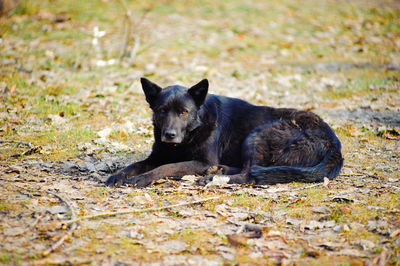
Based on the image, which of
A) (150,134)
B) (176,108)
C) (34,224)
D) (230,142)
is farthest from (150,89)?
(34,224)

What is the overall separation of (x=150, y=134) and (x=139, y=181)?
208 cm

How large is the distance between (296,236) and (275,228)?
206 mm

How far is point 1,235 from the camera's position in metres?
2.93

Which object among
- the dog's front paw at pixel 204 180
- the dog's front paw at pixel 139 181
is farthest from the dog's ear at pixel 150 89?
the dog's front paw at pixel 204 180

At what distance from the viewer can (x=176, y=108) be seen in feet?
15.3

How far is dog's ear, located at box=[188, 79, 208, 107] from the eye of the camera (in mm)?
4676

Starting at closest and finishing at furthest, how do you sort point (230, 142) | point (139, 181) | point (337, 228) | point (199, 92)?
point (337, 228) < point (139, 181) < point (199, 92) < point (230, 142)

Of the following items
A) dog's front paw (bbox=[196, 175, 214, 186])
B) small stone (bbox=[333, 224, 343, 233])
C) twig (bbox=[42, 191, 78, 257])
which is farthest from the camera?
dog's front paw (bbox=[196, 175, 214, 186])

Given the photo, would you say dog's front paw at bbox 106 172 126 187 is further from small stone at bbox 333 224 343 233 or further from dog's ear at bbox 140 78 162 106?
small stone at bbox 333 224 343 233

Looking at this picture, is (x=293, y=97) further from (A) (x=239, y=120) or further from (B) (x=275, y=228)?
(B) (x=275, y=228)

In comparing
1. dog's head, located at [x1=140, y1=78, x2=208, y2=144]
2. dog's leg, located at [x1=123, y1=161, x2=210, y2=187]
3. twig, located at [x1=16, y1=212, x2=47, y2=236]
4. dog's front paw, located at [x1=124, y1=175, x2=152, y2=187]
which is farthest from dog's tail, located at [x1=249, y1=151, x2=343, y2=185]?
twig, located at [x1=16, y1=212, x2=47, y2=236]

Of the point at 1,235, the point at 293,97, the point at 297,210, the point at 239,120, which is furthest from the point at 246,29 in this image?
the point at 1,235

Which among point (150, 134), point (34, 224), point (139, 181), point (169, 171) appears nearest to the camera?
point (34, 224)

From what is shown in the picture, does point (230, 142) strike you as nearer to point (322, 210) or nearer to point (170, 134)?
point (170, 134)
